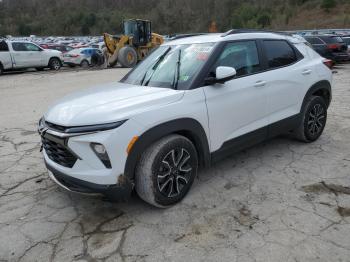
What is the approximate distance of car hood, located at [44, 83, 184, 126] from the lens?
297cm

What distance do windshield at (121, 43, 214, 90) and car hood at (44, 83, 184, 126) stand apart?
0.18m

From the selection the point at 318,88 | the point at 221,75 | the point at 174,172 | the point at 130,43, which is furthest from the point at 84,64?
the point at 174,172

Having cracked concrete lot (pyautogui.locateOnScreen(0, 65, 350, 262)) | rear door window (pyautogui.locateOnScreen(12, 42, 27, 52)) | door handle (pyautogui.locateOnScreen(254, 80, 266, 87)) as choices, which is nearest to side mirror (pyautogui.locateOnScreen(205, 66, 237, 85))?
door handle (pyautogui.locateOnScreen(254, 80, 266, 87))

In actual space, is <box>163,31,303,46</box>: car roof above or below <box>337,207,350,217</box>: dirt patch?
above

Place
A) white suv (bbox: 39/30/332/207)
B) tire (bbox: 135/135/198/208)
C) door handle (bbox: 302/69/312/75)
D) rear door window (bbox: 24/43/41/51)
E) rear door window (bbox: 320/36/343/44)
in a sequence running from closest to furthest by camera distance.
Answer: white suv (bbox: 39/30/332/207)
tire (bbox: 135/135/198/208)
door handle (bbox: 302/69/312/75)
rear door window (bbox: 320/36/343/44)
rear door window (bbox: 24/43/41/51)

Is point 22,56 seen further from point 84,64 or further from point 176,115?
point 176,115

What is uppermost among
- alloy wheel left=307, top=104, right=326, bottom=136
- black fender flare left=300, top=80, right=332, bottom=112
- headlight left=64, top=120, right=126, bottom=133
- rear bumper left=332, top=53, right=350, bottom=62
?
headlight left=64, top=120, right=126, bottom=133

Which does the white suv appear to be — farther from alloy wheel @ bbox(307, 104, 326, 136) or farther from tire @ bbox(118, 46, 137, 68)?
tire @ bbox(118, 46, 137, 68)

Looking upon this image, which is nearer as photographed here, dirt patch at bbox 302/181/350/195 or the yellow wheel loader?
dirt patch at bbox 302/181/350/195

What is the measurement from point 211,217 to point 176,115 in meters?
1.05

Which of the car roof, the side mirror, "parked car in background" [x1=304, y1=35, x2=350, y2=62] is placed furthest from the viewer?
"parked car in background" [x1=304, y1=35, x2=350, y2=62]

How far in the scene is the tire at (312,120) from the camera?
4852 mm

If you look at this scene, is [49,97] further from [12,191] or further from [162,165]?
[162,165]

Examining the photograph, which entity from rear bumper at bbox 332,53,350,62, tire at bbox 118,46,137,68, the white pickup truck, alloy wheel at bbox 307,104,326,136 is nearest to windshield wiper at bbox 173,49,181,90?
alloy wheel at bbox 307,104,326,136
